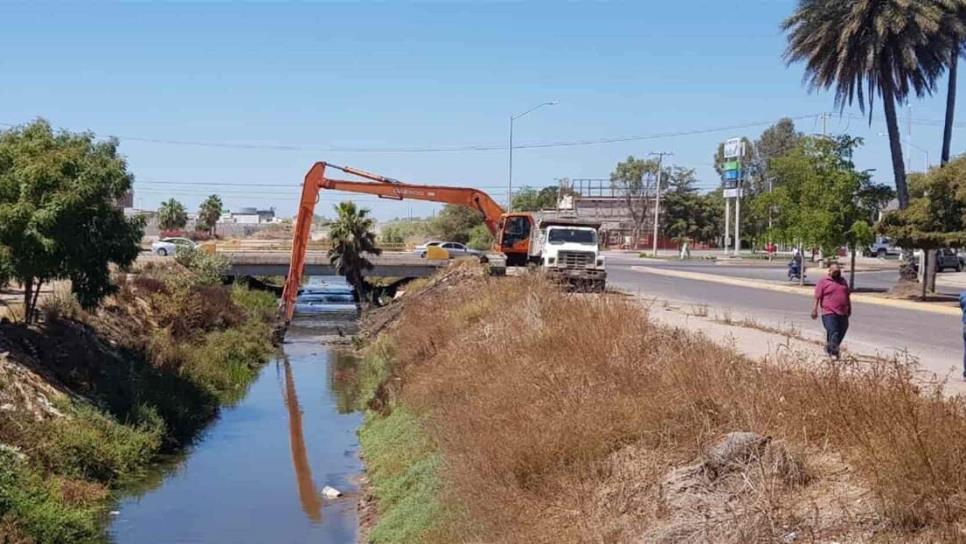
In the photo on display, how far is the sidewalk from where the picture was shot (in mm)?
17766

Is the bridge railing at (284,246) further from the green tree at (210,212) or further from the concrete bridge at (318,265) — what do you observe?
the green tree at (210,212)

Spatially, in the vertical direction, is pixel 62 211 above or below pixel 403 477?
above

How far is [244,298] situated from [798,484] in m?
49.2

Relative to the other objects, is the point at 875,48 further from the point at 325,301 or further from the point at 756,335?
the point at 325,301

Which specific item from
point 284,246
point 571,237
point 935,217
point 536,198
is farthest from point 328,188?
point 536,198

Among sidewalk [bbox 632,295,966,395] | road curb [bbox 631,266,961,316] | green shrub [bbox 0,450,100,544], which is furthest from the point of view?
road curb [bbox 631,266,961,316]

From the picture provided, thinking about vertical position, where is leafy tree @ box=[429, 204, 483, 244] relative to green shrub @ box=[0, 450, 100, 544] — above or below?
above

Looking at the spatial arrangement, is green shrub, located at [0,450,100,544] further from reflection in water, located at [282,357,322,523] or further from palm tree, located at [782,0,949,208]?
palm tree, located at [782,0,949,208]

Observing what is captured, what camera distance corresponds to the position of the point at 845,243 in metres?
46.2

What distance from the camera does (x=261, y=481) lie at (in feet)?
66.1

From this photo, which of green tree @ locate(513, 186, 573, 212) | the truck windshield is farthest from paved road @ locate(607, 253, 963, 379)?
green tree @ locate(513, 186, 573, 212)

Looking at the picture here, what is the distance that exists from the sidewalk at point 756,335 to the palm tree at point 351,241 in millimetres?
31268

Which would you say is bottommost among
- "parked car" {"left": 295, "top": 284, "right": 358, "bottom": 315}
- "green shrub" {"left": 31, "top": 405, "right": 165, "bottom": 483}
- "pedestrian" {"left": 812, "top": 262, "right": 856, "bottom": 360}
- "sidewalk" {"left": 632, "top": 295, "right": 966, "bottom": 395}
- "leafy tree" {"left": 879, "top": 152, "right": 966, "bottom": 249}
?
"parked car" {"left": 295, "top": 284, "right": 358, "bottom": 315}

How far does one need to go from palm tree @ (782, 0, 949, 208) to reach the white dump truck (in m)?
13.0
